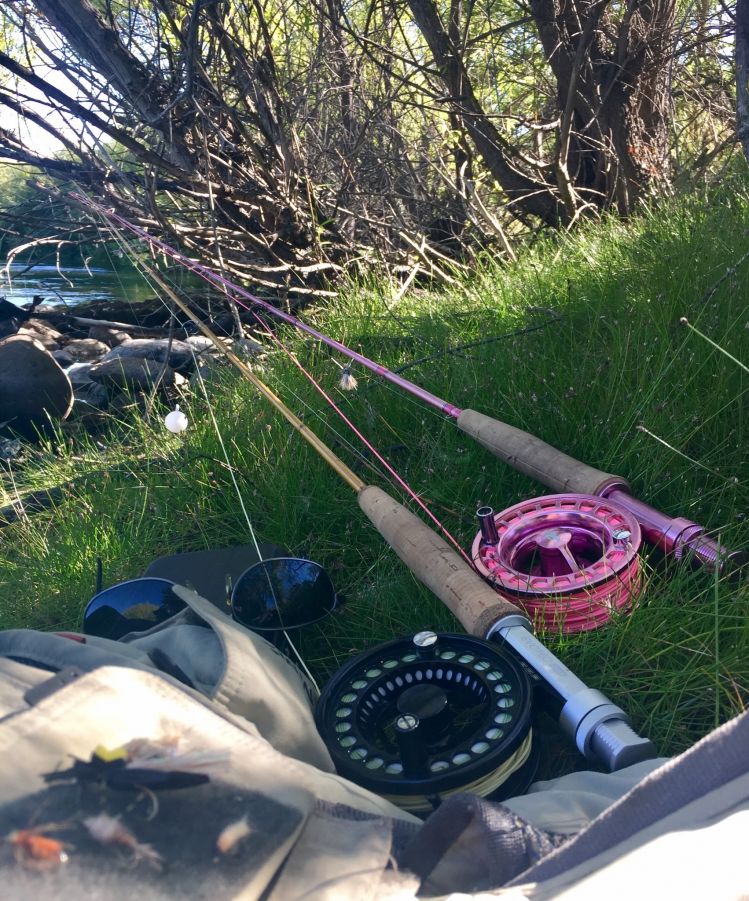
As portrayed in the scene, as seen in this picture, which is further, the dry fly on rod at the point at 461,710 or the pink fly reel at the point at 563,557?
the pink fly reel at the point at 563,557

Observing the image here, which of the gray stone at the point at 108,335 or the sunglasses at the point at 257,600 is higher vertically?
the gray stone at the point at 108,335

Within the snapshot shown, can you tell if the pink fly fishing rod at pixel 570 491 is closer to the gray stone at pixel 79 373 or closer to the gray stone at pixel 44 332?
the gray stone at pixel 79 373

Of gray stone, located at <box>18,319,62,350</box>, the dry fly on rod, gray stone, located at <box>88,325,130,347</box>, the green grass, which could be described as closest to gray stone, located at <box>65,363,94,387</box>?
gray stone, located at <box>88,325,130,347</box>

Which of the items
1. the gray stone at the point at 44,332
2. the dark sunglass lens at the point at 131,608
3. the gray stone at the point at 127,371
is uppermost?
the gray stone at the point at 44,332

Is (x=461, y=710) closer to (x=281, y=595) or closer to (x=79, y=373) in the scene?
(x=281, y=595)

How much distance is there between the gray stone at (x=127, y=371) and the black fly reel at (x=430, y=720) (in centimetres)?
401

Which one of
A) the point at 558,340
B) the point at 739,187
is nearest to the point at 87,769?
the point at 558,340

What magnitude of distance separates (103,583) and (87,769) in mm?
1619

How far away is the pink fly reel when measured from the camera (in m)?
1.79

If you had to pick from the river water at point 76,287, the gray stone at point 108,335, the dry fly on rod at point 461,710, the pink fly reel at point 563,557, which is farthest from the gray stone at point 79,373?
the dry fly on rod at point 461,710

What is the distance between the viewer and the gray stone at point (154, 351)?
561cm

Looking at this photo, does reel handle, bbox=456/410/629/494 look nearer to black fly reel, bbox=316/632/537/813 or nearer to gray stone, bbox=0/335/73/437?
black fly reel, bbox=316/632/537/813

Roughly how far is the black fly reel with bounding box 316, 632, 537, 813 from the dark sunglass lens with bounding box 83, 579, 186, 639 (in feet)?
1.51

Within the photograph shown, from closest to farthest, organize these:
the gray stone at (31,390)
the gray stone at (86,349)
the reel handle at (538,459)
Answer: the reel handle at (538,459), the gray stone at (31,390), the gray stone at (86,349)
